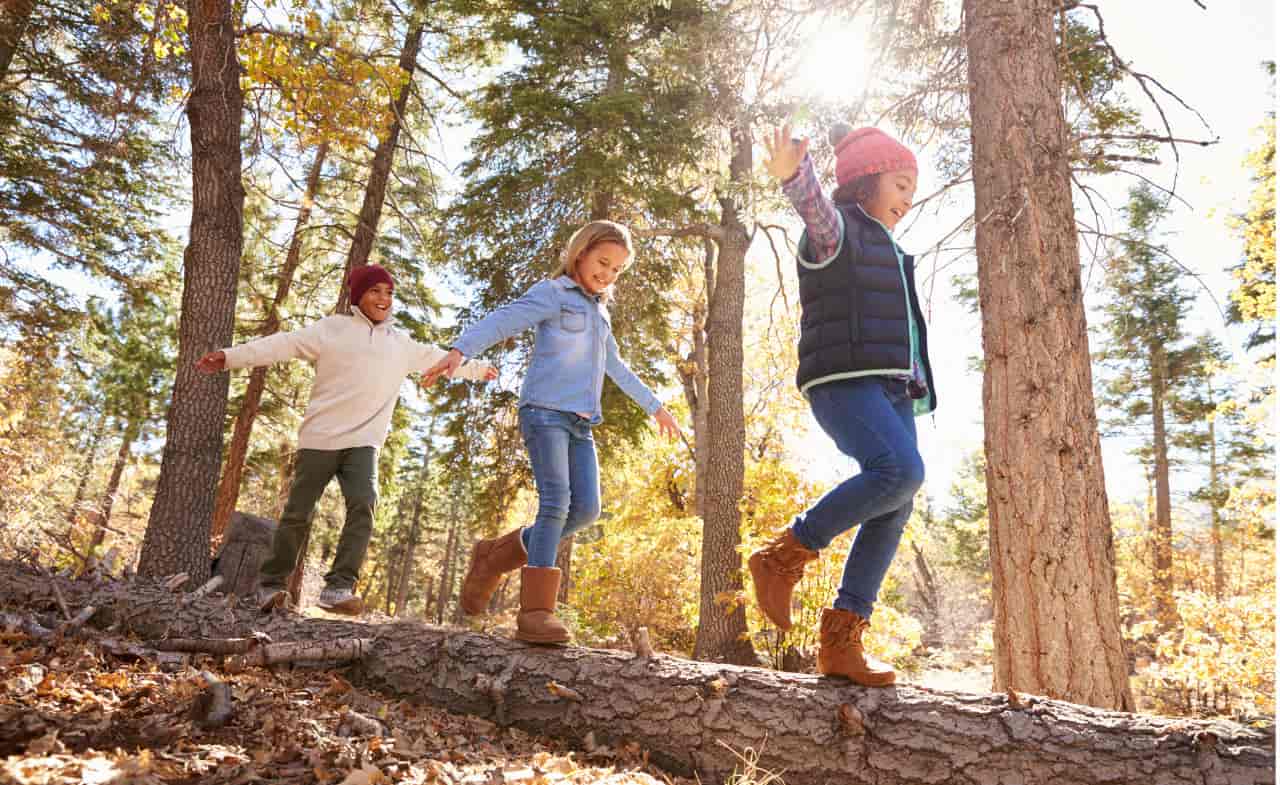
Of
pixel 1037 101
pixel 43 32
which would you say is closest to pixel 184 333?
pixel 1037 101

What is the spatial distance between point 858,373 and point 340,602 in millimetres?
3250

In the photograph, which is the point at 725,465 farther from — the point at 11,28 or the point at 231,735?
the point at 11,28

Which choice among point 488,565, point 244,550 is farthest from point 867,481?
point 244,550

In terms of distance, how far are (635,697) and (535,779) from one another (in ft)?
2.34

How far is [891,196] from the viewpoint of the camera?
9.86 ft

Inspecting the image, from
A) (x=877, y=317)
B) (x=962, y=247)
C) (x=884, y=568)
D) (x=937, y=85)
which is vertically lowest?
(x=884, y=568)

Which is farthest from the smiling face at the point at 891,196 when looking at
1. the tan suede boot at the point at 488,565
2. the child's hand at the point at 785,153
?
the tan suede boot at the point at 488,565

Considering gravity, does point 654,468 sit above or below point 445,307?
below

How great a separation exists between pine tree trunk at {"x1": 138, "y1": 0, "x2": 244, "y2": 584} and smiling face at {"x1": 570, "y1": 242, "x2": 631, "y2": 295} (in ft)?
10.3

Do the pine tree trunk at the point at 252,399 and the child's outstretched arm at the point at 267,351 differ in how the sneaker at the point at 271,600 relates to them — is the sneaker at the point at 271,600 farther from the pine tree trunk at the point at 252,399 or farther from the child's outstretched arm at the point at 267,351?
the pine tree trunk at the point at 252,399

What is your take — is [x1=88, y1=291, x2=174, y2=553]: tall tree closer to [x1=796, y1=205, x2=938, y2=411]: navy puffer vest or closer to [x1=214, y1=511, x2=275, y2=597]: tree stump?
[x1=214, y1=511, x2=275, y2=597]: tree stump

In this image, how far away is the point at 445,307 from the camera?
1547 centimetres

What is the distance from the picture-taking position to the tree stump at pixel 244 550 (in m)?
5.59

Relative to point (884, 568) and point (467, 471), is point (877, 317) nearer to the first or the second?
point (884, 568)
